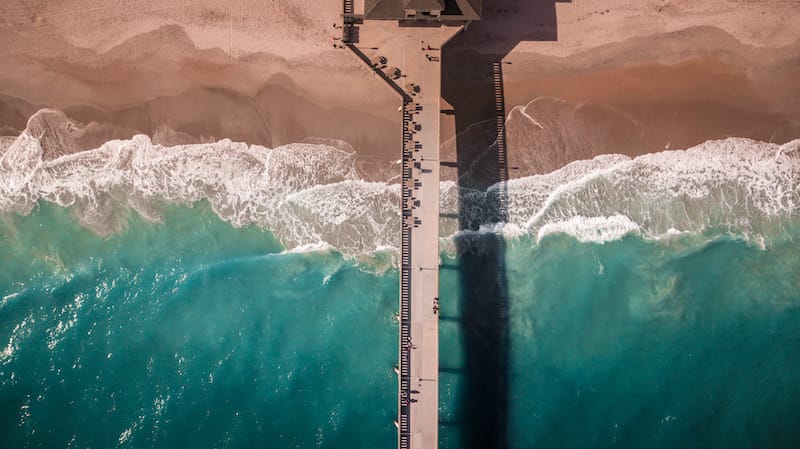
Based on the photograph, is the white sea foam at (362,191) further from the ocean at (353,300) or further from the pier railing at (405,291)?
the pier railing at (405,291)

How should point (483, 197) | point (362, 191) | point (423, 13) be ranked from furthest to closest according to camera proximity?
point (362, 191), point (483, 197), point (423, 13)

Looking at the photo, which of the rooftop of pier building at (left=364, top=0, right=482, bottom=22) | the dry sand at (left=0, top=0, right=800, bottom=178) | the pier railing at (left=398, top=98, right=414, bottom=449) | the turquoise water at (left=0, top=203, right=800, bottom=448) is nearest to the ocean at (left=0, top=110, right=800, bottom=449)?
the turquoise water at (left=0, top=203, right=800, bottom=448)

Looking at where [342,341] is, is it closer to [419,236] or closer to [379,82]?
[419,236]

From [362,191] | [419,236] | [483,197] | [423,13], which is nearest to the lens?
[423,13]

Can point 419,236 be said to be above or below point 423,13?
below

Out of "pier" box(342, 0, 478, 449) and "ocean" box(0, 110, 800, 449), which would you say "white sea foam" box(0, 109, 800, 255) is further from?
"pier" box(342, 0, 478, 449)

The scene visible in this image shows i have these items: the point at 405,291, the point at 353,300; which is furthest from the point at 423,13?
the point at 353,300

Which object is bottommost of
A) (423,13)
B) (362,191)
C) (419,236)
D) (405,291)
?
(405,291)
